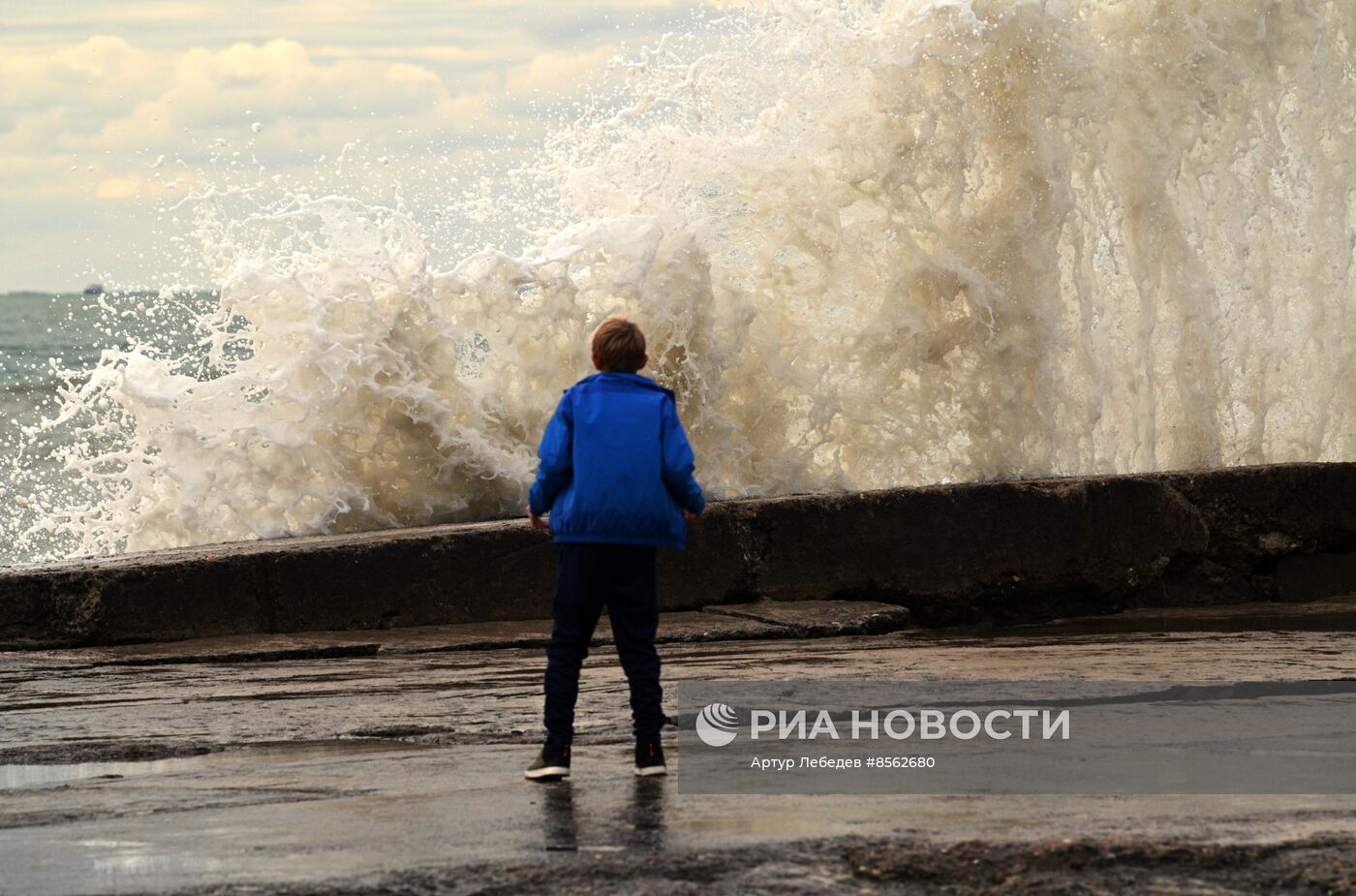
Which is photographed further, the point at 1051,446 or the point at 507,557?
the point at 1051,446

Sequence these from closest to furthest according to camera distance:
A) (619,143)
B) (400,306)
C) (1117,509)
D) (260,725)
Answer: (260,725) < (1117,509) < (400,306) < (619,143)

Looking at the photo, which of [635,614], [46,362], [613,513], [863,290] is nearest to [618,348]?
[613,513]

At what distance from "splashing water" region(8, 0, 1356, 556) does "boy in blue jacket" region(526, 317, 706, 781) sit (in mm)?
4352

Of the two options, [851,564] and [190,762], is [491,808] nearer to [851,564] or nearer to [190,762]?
[190,762]

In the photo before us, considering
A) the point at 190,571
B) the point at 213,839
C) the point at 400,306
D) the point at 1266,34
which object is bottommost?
the point at 213,839

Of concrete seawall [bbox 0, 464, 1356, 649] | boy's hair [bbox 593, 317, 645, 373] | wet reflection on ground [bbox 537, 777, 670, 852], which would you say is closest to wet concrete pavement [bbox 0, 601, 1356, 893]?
wet reflection on ground [bbox 537, 777, 670, 852]

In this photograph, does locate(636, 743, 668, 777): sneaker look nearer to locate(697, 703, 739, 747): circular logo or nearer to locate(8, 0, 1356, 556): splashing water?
locate(697, 703, 739, 747): circular logo

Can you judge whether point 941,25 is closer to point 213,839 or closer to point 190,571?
point 190,571

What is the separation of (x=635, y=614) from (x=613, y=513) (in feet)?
0.95

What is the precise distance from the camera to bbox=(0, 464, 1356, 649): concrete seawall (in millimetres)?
7320

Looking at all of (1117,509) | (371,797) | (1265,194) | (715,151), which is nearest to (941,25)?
(715,151)

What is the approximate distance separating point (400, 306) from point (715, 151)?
2.15 meters

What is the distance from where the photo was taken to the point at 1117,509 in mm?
8523

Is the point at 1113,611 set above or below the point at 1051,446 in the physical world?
below
